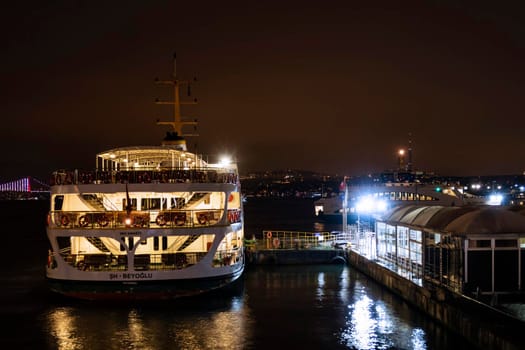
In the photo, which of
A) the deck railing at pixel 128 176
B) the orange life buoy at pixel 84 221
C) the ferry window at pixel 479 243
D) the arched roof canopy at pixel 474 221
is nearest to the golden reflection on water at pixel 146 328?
the orange life buoy at pixel 84 221

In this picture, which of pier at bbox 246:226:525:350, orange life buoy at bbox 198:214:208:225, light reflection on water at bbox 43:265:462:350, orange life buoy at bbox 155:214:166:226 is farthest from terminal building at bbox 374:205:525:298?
orange life buoy at bbox 155:214:166:226

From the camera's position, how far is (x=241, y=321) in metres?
26.0

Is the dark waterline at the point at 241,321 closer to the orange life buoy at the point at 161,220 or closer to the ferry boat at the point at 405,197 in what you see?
the orange life buoy at the point at 161,220

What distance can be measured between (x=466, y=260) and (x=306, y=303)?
8.81 m

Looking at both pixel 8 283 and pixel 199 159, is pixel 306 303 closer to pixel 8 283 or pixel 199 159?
pixel 199 159

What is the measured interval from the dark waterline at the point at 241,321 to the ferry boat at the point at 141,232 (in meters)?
1.18

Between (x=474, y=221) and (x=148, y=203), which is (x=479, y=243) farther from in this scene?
(x=148, y=203)

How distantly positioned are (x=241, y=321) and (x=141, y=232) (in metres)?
6.04

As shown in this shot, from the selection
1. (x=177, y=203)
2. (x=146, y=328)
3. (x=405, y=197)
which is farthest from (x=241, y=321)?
(x=405, y=197)

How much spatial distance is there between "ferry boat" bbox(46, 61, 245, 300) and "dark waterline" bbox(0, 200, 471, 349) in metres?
1.18

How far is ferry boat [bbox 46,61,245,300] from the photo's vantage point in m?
27.7

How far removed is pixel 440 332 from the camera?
2258cm

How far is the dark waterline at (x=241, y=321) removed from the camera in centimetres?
2270

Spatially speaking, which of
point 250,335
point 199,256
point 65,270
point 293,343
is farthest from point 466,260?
point 65,270
